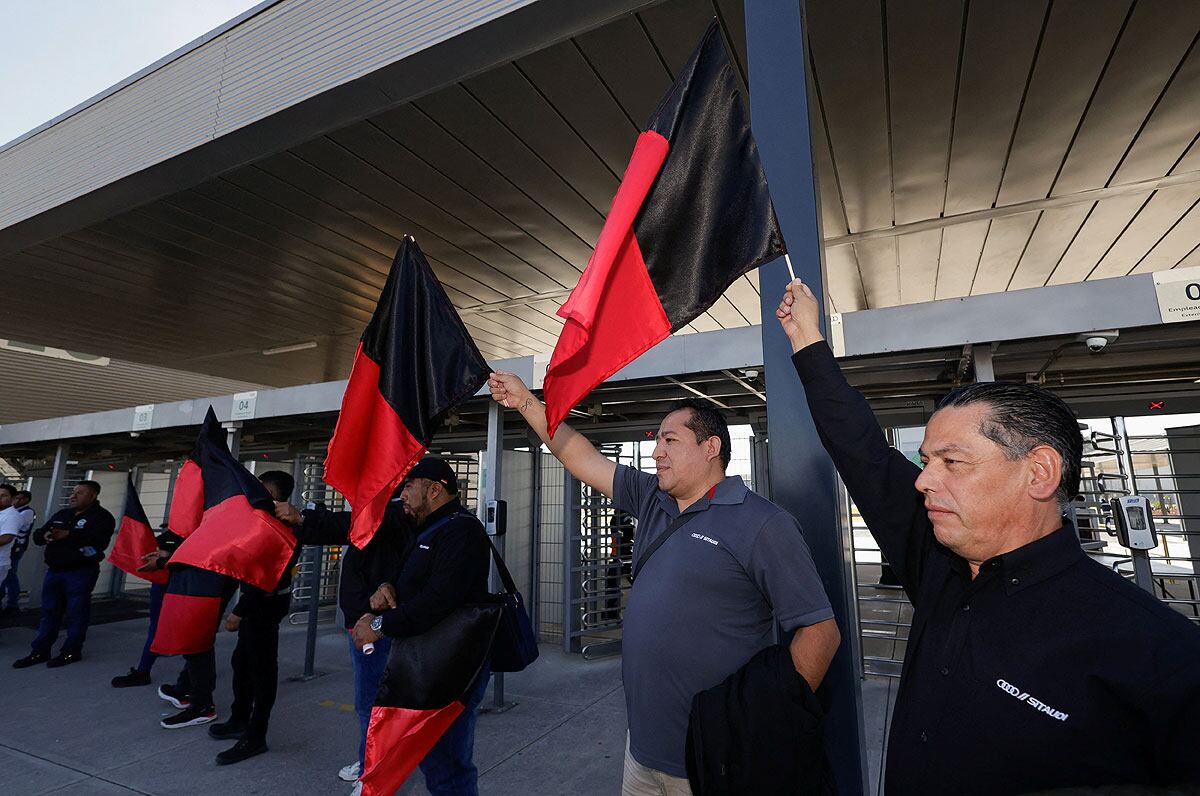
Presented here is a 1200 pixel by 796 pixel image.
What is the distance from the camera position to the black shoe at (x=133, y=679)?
244 inches

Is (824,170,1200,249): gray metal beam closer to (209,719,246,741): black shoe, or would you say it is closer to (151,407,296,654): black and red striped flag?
(151,407,296,654): black and red striped flag

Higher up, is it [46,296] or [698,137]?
[46,296]

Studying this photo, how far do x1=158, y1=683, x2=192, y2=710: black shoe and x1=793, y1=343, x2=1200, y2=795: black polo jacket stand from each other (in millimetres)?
6242

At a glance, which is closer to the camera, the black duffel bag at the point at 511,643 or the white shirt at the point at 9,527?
the black duffel bag at the point at 511,643

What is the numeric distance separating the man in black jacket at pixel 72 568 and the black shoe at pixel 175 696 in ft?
7.06

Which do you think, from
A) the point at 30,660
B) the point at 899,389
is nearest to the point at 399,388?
the point at 899,389

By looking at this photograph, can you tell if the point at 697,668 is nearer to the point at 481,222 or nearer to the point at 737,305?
the point at 481,222

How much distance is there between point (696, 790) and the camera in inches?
66.6

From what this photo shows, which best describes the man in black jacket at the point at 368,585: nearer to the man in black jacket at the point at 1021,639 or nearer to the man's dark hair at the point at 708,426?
the man's dark hair at the point at 708,426

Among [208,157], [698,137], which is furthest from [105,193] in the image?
[698,137]

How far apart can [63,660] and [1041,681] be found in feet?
31.3

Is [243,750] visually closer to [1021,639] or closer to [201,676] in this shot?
[201,676]

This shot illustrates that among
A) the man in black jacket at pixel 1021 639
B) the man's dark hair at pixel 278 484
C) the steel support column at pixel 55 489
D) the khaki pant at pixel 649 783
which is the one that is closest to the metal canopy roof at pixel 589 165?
the man's dark hair at pixel 278 484

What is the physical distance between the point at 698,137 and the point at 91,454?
1564 centimetres
